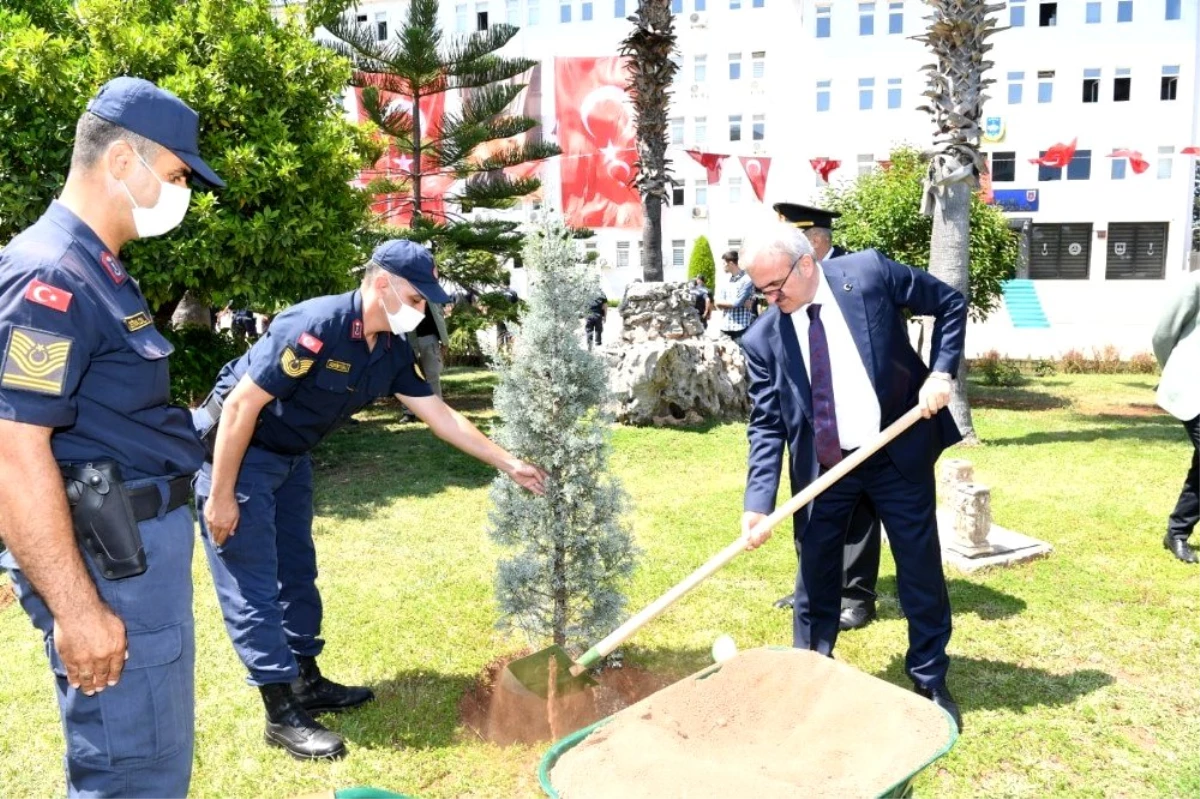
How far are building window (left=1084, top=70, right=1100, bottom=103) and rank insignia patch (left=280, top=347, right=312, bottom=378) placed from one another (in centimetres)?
3419

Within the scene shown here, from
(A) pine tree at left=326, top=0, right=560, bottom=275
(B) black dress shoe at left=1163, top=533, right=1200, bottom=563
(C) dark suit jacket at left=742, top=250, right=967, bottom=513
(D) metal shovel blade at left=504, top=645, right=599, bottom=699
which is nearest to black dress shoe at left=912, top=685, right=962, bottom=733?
(C) dark suit jacket at left=742, top=250, right=967, bottom=513

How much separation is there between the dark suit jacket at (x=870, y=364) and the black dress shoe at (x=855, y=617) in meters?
1.29

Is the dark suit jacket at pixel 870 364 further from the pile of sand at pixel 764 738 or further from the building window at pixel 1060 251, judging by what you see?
the building window at pixel 1060 251

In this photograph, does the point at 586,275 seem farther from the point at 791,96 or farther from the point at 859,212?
the point at 791,96

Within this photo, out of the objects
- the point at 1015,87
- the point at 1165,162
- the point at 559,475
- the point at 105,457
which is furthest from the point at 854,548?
the point at 1165,162

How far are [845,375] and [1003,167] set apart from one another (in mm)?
32602

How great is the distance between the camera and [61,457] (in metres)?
2.05

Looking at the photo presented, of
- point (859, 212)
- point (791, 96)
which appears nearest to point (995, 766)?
point (859, 212)

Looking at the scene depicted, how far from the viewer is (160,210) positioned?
2.17 meters

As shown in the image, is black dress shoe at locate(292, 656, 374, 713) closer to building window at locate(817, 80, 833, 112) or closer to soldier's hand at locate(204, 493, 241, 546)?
soldier's hand at locate(204, 493, 241, 546)

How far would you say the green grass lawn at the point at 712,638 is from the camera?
329cm

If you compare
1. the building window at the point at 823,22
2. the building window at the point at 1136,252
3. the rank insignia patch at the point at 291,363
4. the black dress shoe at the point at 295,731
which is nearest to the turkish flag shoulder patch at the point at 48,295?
the rank insignia patch at the point at 291,363

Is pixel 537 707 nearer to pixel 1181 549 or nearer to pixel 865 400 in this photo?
pixel 865 400

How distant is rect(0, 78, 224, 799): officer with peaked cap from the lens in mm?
1887
